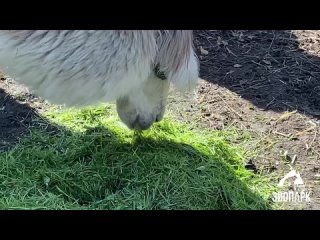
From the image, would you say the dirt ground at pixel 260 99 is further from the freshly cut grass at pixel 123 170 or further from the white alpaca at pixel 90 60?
the white alpaca at pixel 90 60

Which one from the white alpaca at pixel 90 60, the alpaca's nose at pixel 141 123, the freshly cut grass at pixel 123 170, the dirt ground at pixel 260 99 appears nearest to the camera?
the white alpaca at pixel 90 60

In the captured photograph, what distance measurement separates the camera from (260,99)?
481 cm

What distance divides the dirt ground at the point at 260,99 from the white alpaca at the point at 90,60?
1056 millimetres

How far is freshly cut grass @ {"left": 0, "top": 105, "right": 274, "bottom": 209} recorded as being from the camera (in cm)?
353

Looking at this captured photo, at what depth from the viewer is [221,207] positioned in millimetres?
3586

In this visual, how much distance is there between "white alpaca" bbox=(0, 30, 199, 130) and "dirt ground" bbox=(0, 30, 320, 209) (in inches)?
41.6

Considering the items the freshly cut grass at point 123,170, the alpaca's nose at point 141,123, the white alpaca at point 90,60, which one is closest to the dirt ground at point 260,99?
the freshly cut grass at point 123,170

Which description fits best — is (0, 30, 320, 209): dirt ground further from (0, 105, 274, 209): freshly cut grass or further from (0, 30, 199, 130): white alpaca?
(0, 30, 199, 130): white alpaca

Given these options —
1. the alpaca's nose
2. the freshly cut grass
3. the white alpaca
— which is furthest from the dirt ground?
the white alpaca

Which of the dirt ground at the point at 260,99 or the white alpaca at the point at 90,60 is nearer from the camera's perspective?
the white alpaca at the point at 90,60

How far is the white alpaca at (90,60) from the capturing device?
10.2 feet

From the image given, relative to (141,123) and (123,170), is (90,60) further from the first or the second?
(123,170)
